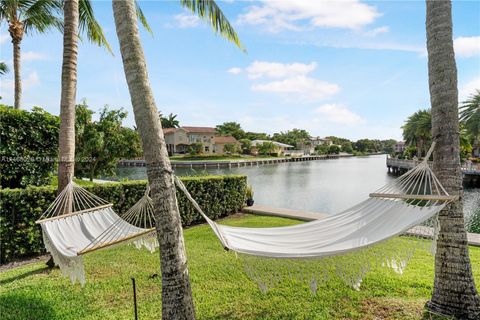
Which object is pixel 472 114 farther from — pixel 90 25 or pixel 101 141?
pixel 90 25

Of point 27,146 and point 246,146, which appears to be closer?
point 27,146

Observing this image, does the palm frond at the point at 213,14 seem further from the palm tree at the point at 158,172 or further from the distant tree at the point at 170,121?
the distant tree at the point at 170,121

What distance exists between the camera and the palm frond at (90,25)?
4.90 meters

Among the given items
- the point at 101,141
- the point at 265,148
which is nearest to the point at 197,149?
the point at 265,148

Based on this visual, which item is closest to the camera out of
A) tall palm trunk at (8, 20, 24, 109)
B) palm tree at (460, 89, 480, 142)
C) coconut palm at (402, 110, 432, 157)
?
tall palm trunk at (8, 20, 24, 109)

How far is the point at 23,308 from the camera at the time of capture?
2508 mm

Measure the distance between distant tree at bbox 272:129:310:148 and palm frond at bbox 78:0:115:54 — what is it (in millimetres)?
50703

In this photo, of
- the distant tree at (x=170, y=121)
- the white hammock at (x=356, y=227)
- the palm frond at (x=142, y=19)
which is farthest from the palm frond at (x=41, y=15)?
the distant tree at (x=170, y=121)

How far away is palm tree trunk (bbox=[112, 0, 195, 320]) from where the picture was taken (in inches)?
69.4

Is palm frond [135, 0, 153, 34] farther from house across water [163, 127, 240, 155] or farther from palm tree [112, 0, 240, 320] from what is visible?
house across water [163, 127, 240, 155]

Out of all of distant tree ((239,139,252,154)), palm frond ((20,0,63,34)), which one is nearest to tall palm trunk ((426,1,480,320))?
palm frond ((20,0,63,34))

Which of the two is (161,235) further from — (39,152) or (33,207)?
(39,152)

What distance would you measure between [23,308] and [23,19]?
747cm

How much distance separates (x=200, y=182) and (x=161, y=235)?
433cm
